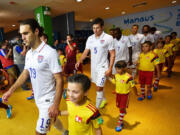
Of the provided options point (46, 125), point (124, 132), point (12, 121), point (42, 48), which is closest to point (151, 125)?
point (124, 132)

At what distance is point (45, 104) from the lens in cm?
135

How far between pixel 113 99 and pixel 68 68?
1968mm

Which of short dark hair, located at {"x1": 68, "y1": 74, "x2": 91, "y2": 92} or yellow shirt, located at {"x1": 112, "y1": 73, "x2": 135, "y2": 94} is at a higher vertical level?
short dark hair, located at {"x1": 68, "y1": 74, "x2": 91, "y2": 92}

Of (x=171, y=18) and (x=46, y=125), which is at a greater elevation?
(x=171, y=18)

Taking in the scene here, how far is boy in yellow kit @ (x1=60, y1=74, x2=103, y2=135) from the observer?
1.08 meters

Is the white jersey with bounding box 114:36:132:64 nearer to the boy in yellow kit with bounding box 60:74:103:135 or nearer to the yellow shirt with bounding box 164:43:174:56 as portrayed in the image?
the yellow shirt with bounding box 164:43:174:56

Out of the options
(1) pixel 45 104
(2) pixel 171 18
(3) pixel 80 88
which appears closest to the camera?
(3) pixel 80 88

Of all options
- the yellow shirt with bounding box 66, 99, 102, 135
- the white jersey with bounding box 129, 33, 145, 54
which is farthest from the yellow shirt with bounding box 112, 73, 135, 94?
the white jersey with bounding box 129, 33, 145, 54

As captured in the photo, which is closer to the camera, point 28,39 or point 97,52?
point 28,39

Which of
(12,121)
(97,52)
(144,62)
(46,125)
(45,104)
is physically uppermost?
(97,52)

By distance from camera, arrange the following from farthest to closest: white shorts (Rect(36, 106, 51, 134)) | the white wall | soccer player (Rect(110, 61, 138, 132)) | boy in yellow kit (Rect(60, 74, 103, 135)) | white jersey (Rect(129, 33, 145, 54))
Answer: the white wall, white jersey (Rect(129, 33, 145, 54)), soccer player (Rect(110, 61, 138, 132)), white shorts (Rect(36, 106, 51, 134)), boy in yellow kit (Rect(60, 74, 103, 135))

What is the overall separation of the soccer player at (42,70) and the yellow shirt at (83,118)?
16cm

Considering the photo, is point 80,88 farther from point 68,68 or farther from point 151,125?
point 68,68

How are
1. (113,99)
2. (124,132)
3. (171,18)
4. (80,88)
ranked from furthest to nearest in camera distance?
(171,18) → (113,99) → (124,132) → (80,88)
